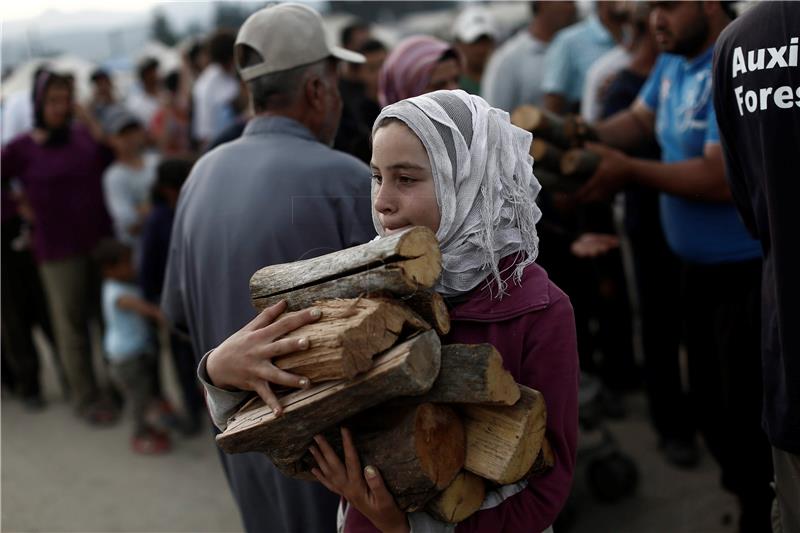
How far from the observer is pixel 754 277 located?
135 inches

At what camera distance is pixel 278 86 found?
262cm

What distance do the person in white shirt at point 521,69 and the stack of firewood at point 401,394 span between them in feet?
13.0

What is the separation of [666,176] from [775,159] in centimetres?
131

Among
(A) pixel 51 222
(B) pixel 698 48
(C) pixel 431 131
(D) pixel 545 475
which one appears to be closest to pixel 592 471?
Answer: (B) pixel 698 48

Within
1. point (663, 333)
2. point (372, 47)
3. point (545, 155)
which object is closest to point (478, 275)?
point (545, 155)

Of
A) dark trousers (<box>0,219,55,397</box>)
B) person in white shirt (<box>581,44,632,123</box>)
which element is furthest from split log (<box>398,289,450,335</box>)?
dark trousers (<box>0,219,55,397</box>)

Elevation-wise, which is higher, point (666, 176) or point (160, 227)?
point (666, 176)

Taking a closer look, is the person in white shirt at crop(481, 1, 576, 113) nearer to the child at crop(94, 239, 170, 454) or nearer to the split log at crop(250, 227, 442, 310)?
the child at crop(94, 239, 170, 454)

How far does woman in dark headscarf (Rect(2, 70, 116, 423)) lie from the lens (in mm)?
5727

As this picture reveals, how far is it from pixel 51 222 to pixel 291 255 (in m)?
3.97

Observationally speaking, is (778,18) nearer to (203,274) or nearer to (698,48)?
(698,48)

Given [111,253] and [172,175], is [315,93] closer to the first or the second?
[172,175]

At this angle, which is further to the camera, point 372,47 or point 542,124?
point 372,47

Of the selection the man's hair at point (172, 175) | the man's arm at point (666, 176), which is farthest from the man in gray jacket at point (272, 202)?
the man's hair at point (172, 175)
